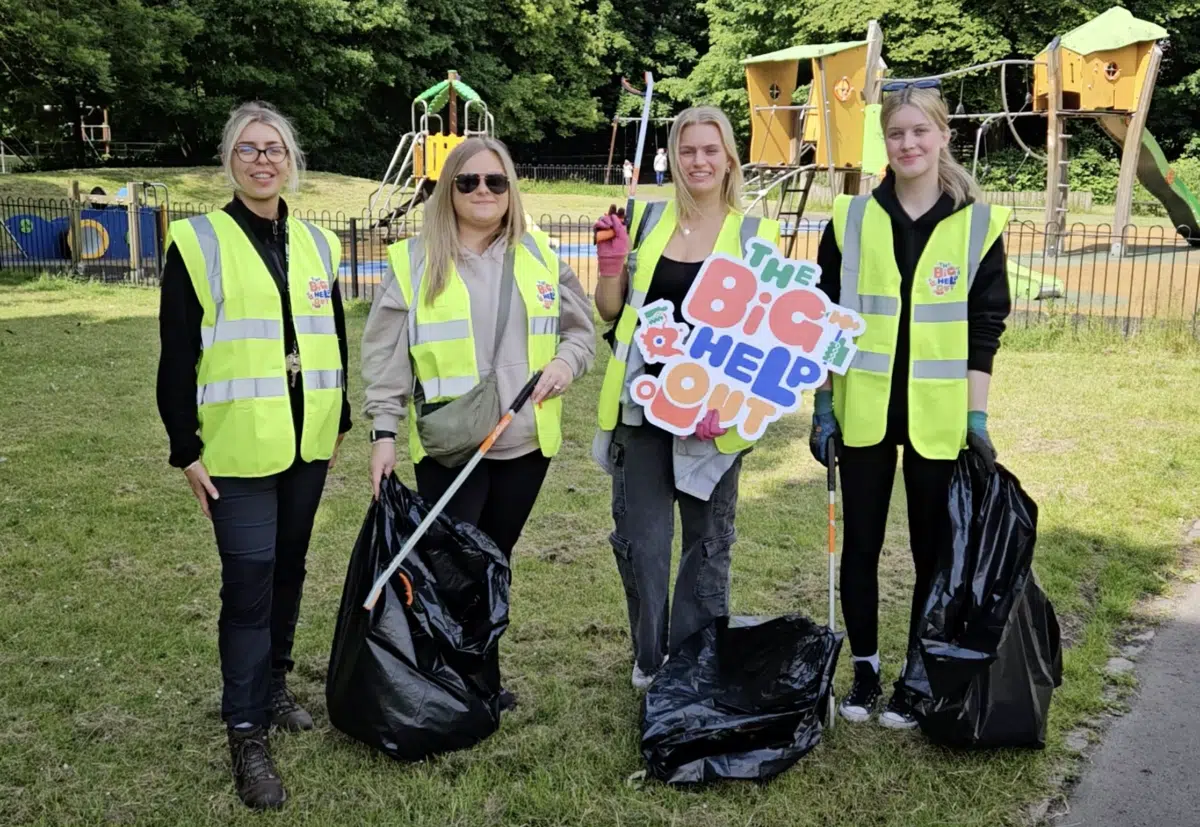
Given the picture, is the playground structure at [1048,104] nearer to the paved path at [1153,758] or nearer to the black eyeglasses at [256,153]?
the paved path at [1153,758]

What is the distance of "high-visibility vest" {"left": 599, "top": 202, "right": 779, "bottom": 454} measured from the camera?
3098 millimetres

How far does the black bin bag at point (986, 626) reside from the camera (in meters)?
2.94

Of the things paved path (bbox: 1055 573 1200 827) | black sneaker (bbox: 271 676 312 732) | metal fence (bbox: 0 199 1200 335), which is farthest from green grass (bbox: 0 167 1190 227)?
paved path (bbox: 1055 573 1200 827)

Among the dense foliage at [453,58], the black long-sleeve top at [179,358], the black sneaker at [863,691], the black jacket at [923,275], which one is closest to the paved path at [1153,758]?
the black sneaker at [863,691]

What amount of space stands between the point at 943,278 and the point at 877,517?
0.73 metres

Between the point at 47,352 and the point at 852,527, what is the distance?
26.8 ft

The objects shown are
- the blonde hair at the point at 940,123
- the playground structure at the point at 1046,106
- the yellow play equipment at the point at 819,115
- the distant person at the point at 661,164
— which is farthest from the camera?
the playground structure at the point at 1046,106

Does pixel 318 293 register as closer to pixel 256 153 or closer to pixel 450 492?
pixel 256 153

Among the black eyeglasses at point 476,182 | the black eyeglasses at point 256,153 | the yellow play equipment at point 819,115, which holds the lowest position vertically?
the black eyeglasses at point 476,182

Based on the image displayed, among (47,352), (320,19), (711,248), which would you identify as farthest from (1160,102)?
(711,248)

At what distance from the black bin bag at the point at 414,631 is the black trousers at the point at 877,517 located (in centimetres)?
105

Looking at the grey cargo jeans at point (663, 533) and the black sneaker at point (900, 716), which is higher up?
the grey cargo jeans at point (663, 533)

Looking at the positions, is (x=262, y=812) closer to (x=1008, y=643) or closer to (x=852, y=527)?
(x=852, y=527)

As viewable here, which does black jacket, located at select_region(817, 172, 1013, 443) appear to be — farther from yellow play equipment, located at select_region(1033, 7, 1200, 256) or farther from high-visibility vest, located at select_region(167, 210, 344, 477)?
yellow play equipment, located at select_region(1033, 7, 1200, 256)
